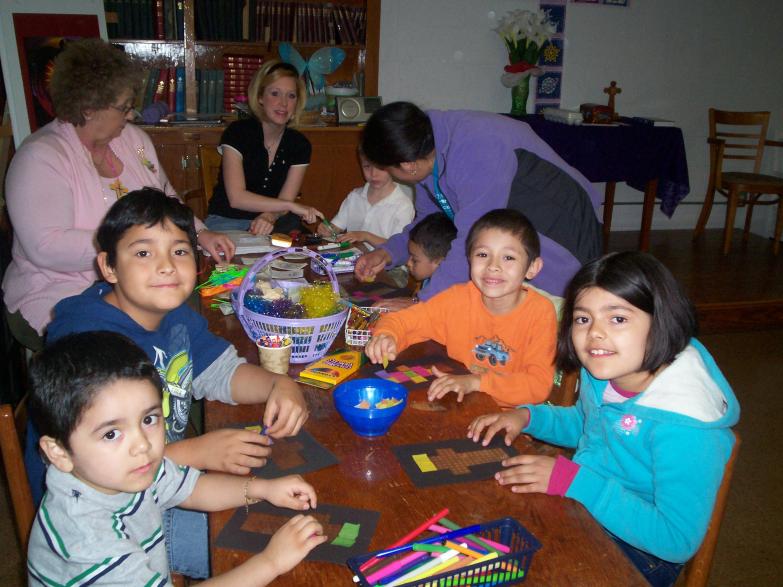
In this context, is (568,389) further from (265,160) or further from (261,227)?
(265,160)

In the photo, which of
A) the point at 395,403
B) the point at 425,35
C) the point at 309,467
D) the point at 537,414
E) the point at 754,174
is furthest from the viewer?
the point at 754,174

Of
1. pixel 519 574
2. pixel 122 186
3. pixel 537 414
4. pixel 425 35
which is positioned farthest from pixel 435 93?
pixel 519 574

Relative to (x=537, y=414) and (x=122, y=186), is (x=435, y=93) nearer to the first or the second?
(x=122, y=186)

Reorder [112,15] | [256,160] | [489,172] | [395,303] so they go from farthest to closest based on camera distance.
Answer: [112,15] < [256,160] < [489,172] < [395,303]

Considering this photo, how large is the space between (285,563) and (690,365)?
0.79 metres

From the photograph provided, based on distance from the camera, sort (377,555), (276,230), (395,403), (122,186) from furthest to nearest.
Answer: (276,230) → (122,186) → (395,403) → (377,555)

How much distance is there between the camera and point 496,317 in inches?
69.9

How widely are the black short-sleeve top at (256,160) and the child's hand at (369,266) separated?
1.22 metres

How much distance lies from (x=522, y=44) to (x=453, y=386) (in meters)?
4.74

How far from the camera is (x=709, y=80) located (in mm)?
6215

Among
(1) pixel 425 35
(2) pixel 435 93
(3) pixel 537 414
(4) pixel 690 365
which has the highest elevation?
(1) pixel 425 35

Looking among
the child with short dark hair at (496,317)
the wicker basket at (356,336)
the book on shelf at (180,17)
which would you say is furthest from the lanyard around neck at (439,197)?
the book on shelf at (180,17)

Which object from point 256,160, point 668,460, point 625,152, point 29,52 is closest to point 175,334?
point 668,460

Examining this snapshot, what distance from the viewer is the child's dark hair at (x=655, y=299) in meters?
1.18
